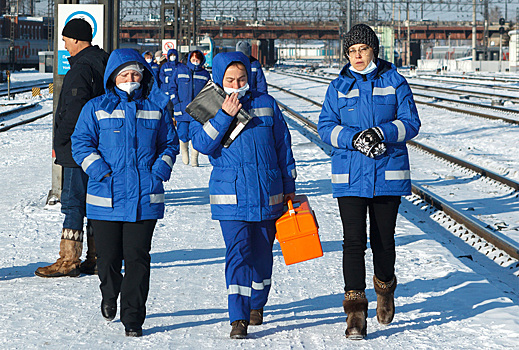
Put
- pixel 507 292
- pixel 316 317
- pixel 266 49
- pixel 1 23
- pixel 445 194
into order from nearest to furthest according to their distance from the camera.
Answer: pixel 316 317 → pixel 507 292 → pixel 445 194 → pixel 1 23 → pixel 266 49

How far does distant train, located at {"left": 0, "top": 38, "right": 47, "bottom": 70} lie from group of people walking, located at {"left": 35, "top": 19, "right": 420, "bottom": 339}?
248 ft

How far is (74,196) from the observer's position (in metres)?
6.80

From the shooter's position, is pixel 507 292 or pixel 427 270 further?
pixel 427 270

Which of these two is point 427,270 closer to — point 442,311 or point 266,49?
point 442,311

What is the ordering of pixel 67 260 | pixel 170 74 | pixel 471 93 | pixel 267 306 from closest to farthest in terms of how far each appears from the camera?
1. pixel 267 306
2. pixel 67 260
3. pixel 170 74
4. pixel 471 93

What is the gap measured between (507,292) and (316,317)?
1.82 meters

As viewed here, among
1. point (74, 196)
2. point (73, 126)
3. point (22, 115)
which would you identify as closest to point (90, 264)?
point (74, 196)

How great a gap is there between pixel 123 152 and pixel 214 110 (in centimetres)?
61

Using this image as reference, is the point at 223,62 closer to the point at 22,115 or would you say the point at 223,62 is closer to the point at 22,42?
the point at 22,115

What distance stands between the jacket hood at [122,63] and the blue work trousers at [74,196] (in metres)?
1.59

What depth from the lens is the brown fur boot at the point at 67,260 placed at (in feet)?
22.5

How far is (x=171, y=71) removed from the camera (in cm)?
1255

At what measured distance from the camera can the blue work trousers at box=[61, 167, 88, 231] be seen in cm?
676

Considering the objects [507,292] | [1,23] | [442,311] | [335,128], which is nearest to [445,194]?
[507,292]
